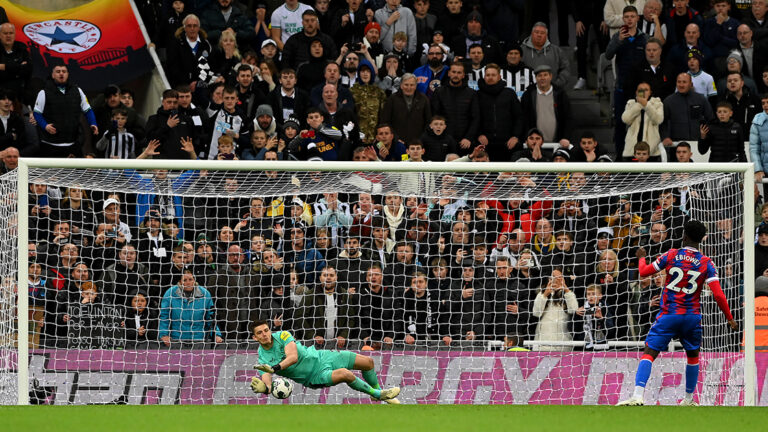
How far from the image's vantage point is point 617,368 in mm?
12117

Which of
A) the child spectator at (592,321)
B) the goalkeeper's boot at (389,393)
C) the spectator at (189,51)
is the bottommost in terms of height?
the goalkeeper's boot at (389,393)

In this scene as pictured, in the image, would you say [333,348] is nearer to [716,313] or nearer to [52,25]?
[716,313]

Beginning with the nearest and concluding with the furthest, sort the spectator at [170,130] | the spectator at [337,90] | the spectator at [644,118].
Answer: the spectator at [170,130] → the spectator at [337,90] → the spectator at [644,118]

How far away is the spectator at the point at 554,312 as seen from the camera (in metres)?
12.1

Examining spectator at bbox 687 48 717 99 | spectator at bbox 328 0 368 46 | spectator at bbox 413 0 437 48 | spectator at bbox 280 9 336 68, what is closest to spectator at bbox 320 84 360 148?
spectator at bbox 280 9 336 68

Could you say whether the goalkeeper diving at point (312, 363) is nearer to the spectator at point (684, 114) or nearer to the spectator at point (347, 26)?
the spectator at point (684, 114)

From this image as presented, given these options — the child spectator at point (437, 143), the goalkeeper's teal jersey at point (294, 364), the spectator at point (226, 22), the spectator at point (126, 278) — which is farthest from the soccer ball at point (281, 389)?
the spectator at point (226, 22)

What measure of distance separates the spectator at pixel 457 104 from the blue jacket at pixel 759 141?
10.4 feet

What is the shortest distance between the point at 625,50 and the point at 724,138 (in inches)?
71.8

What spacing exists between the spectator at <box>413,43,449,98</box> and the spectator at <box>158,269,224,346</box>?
4494mm

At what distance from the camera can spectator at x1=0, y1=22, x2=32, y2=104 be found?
46.8 ft

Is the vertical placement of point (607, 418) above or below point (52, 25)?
below

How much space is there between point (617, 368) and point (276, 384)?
142 inches

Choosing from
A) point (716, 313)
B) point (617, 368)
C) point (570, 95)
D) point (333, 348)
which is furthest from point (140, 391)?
point (570, 95)
